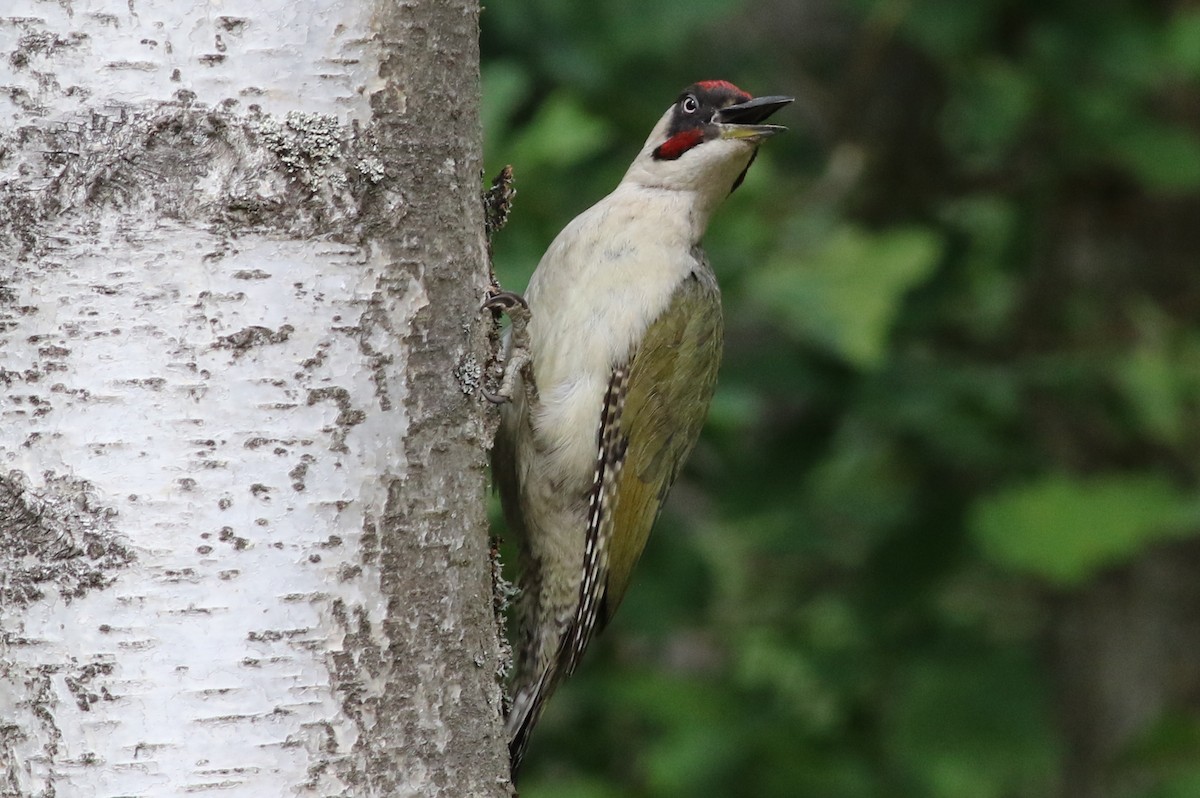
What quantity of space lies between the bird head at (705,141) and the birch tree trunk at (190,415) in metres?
1.79

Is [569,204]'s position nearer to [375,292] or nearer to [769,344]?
[769,344]

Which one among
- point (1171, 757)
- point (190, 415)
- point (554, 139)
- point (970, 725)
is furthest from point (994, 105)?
point (190, 415)

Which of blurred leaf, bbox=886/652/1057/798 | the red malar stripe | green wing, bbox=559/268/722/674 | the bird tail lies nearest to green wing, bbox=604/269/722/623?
green wing, bbox=559/268/722/674

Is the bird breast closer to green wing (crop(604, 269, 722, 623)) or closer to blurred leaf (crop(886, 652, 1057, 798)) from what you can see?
green wing (crop(604, 269, 722, 623))

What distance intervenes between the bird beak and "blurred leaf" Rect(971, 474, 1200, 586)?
154cm

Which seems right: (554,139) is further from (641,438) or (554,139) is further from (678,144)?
(641,438)

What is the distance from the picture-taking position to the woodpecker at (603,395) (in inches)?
123

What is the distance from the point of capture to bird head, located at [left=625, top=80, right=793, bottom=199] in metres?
3.32

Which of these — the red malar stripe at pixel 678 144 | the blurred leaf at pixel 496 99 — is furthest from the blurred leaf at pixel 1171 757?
the blurred leaf at pixel 496 99

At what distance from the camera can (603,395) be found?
10.4 ft

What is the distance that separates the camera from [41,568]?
4.98ft

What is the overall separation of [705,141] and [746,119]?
0.12 m

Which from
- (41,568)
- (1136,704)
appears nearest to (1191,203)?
(1136,704)

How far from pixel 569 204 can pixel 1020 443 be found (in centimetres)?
188
